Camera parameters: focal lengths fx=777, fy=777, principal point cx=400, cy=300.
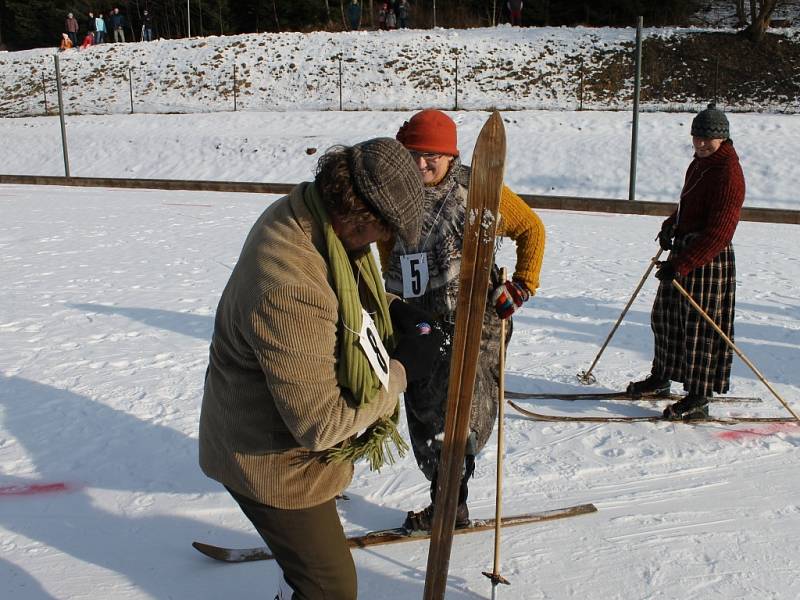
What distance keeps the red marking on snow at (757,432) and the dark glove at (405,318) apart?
261 centimetres

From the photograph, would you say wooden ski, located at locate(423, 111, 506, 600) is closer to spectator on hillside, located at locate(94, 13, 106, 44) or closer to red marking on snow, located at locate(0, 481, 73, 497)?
red marking on snow, located at locate(0, 481, 73, 497)

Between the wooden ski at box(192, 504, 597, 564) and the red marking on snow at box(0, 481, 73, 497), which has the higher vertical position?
the red marking on snow at box(0, 481, 73, 497)

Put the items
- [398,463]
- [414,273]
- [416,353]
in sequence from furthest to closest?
[398,463]
[414,273]
[416,353]

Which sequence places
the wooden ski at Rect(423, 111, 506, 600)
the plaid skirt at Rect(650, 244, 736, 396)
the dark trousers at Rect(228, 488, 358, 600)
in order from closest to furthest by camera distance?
the dark trousers at Rect(228, 488, 358, 600) → the wooden ski at Rect(423, 111, 506, 600) → the plaid skirt at Rect(650, 244, 736, 396)

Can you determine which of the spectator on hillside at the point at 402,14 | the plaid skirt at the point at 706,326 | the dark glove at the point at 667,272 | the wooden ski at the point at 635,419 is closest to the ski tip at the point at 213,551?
the wooden ski at the point at 635,419

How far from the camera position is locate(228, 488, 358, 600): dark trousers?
80.9 inches

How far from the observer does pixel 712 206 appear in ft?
13.3

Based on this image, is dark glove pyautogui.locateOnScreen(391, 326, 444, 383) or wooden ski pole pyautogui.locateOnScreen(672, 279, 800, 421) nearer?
dark glove pyautogui.locateOnScreen(391, 326, 444, 383)

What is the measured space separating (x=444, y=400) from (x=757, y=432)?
2199 millimetres

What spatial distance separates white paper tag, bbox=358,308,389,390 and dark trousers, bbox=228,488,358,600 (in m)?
0.41

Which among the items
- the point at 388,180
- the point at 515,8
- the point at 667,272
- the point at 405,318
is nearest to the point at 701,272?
the point at 667,272

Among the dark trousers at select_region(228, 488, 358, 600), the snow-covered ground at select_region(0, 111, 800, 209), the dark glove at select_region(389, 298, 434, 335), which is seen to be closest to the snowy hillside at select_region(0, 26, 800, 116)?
the snow-covered ground at select_region(0, 111, 800, 209)

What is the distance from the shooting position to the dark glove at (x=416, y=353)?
2.21 meters

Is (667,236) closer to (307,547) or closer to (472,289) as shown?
(472,289)
